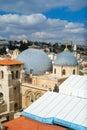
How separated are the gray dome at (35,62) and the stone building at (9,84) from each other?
52.9 inches

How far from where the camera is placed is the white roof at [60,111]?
25.4 ft

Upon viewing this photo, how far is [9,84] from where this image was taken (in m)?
14.3

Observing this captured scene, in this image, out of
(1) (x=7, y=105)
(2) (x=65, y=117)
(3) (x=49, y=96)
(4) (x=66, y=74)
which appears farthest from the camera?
(4) (x=66, y=74)

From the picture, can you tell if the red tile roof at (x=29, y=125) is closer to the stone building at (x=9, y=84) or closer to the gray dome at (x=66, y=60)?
the stone building at (x=9, y=84)

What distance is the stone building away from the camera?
14.1 metres

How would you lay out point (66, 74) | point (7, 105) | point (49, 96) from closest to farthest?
1. point (49, 96)
2. point (7, 105)
3. point (66, 74)

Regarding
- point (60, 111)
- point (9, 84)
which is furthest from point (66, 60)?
point (60, 111)

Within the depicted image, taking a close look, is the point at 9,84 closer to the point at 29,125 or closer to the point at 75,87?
the point at 75,87

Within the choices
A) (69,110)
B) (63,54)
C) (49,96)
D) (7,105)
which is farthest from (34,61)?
(69,110)

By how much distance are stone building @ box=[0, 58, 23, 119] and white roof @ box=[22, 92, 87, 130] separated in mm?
5208

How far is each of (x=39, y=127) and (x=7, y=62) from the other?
708 centimetres

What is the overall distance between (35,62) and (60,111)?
834 centimetres

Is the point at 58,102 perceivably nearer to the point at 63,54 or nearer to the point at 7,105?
the point at 7,105

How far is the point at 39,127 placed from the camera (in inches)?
320
